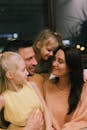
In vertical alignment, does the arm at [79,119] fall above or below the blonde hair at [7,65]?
below

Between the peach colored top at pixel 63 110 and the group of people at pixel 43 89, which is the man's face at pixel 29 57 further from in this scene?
the peach colored top at pixel 63 110

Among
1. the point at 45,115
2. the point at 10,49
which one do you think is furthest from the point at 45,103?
the point at 10,49

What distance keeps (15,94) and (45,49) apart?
0.61 m

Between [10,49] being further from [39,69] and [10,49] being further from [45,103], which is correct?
[45,103]

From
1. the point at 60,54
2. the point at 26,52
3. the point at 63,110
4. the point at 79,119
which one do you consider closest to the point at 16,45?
the point at 26,52

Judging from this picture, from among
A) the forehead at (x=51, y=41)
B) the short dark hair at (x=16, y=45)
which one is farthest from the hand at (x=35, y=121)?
the forehead at (x=51, y=41)

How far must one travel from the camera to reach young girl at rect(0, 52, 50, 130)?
220cm

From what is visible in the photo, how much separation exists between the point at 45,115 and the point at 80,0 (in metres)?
2.25

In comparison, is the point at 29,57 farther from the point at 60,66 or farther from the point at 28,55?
the point at 60,66

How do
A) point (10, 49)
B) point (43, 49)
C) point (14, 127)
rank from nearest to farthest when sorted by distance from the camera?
point (14, 127) → point (10, 49) → point (43, 49)

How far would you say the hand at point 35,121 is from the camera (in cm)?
221

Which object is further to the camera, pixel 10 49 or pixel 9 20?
pixel 9 20

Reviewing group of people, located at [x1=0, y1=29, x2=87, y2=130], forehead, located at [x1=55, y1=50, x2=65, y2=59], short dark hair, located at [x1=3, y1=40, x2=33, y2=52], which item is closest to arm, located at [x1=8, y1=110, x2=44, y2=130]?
group of people, located at [x1=0, y1=29, x2=87, y2=130]

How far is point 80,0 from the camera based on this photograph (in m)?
4.20
